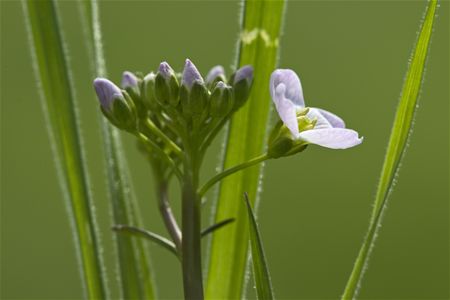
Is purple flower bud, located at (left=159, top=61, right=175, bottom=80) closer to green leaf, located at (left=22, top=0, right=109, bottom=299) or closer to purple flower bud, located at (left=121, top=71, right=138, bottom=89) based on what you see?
purple flower bud, located at (left=121, top=71, right=138, bottom=89)

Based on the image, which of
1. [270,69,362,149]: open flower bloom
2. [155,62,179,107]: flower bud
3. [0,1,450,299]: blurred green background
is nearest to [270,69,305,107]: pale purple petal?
[270,69,362,149]: open flower bloom

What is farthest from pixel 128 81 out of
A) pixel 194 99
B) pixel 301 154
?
pixel 301 154

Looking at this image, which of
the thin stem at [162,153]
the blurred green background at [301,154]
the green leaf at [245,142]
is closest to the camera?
the thin stem at [162,153]

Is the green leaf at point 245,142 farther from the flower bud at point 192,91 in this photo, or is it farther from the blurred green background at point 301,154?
the blurred green background at point 301,154

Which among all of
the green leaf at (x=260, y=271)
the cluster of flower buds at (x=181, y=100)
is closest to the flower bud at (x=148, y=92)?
the cluster of flower buds at (x=181, y=100)

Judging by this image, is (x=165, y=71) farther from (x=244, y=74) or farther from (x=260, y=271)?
(x=260, y=271)

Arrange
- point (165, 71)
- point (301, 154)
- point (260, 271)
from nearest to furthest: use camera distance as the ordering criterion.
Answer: point (260, 271), point (165, 71), point (301, 154)

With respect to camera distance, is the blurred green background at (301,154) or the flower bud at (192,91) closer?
the flower bud at (192,91)
